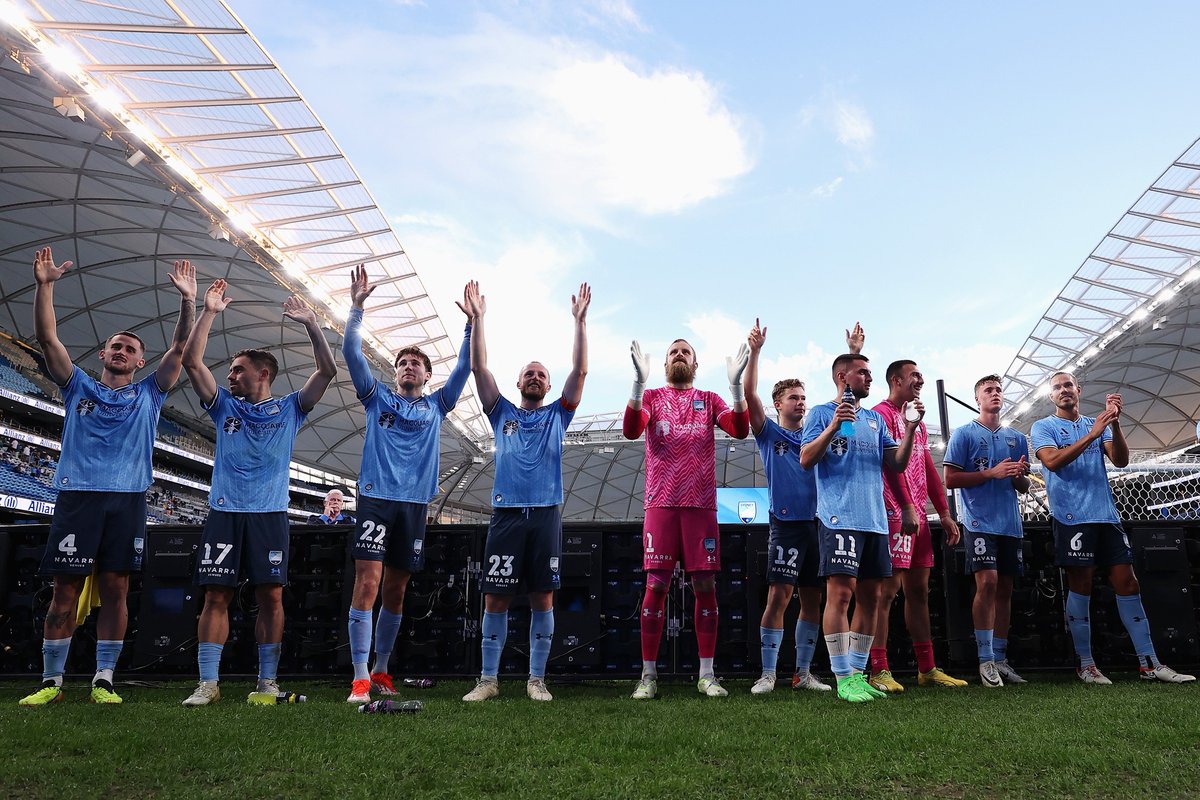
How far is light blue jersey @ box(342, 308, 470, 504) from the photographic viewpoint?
5266 millimetres

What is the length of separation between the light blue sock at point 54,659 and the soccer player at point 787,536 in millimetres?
4589

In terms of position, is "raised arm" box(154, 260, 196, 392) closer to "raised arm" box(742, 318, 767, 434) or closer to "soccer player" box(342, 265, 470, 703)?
"soccer player" box(342, 265, 470, 703)

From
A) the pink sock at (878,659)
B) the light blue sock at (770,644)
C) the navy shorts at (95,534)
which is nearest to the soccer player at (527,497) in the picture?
the light blue sock at (770,644)

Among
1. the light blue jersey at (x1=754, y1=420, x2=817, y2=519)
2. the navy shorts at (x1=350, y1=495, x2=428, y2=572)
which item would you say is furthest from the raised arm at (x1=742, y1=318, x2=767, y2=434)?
the navy shorts at (x1=350, y1=495, x2=428, y2=572)

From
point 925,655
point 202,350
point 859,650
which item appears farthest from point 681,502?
point 202,350

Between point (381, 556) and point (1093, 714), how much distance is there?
4241 millimetres

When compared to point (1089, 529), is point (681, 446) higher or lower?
higher

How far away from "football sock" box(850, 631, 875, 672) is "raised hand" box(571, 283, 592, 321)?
9.22 feet

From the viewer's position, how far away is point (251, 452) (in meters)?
5.03

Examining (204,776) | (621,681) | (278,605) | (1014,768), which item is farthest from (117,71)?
(1014,768)

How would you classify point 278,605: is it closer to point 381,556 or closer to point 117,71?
point 381,556

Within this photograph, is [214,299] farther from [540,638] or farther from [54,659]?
[540,638]

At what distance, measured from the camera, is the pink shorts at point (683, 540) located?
5094 millimetres

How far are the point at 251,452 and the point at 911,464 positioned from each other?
4.98m
